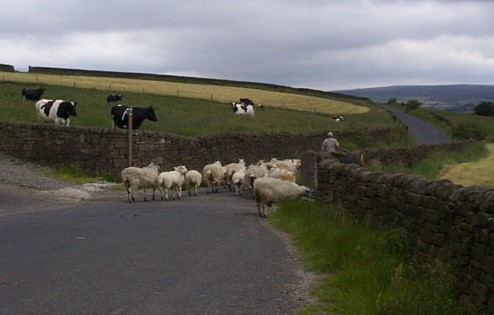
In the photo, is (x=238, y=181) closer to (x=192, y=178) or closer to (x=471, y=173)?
(x=192, y=178)

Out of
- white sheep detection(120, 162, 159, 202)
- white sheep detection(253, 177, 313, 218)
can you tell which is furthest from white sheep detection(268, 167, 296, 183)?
white sheep detection(253, 177, 313, 218)

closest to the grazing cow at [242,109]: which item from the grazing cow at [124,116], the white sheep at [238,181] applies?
the grazing cow at [124,116]

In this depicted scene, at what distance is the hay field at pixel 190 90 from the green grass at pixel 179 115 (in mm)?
4765

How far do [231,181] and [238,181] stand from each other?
211cm

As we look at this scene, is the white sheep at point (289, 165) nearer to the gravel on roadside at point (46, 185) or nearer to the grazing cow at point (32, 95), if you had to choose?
the gravel on roadside at point (46, 185)

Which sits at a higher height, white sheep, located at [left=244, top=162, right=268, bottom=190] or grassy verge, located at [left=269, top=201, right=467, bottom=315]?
grassy verge, located at [left=269, top=201, right=467, bottom=315]

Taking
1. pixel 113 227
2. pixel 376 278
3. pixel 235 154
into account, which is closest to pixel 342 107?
pixel 235 154

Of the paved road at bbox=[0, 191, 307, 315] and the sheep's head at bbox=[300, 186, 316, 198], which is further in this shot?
the sheep's head at bbox=[300, 186, 316, 198]

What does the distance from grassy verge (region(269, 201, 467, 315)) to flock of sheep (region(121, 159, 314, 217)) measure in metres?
3.31

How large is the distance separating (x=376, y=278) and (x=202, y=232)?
252 inches

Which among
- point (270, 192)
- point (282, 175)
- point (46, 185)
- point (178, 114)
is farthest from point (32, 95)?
point (270, 192)

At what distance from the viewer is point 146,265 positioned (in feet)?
39.1

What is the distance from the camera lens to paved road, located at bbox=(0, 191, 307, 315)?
31.1 feet

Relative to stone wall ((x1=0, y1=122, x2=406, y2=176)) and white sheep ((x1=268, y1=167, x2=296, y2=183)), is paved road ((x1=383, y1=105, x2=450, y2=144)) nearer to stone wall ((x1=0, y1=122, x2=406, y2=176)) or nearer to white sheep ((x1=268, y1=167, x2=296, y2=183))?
stone wall ((x1=0, y1=122, x2=406, y2=176))
